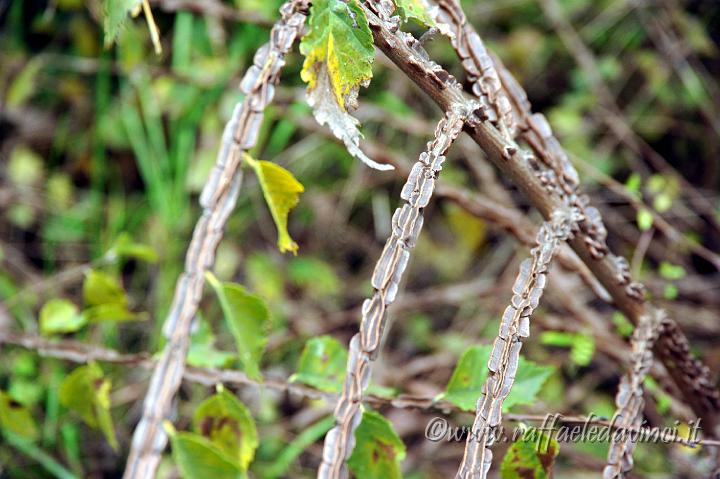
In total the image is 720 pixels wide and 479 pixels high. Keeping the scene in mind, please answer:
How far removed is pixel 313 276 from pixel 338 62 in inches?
41.7

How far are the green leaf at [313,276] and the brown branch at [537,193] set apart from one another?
0.87m

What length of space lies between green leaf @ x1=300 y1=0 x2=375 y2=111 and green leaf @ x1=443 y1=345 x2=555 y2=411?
353mm

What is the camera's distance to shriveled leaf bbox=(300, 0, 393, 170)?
0.56 metres

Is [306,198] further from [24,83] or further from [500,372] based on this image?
[500,372]

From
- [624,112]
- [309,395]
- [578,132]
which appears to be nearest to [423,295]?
[578,132]

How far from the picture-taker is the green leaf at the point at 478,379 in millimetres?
754

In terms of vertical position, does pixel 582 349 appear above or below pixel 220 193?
above

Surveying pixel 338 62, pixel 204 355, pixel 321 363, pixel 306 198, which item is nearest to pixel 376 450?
pixel 321 363

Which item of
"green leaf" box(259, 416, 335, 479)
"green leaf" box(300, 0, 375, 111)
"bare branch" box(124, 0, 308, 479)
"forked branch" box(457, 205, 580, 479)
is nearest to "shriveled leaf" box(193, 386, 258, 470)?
"bare branch" box(124, 0, 308, 479)

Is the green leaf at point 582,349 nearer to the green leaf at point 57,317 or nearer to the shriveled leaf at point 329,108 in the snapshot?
the shriveled leaf at point 329,108

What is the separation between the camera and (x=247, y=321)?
0.72m

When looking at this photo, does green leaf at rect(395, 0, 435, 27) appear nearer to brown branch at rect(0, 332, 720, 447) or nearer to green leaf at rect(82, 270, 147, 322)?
brown branch at rect(0, 332, 720, 447)

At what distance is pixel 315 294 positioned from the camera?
161 cm

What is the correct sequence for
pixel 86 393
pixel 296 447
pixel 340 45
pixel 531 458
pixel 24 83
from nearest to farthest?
pixel 340 45, pixel 531 458, pixel 86 393, pixel 296 447, pixel 24 83
